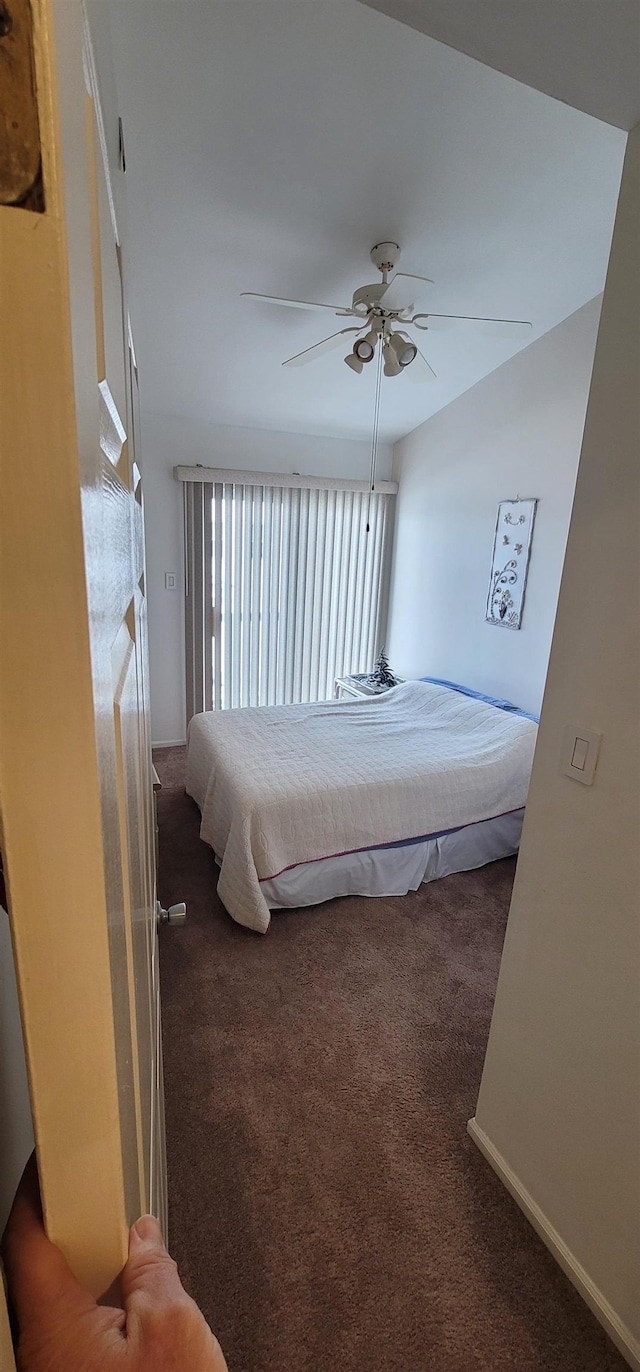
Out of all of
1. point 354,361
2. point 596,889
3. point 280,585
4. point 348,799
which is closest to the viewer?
point 596,889

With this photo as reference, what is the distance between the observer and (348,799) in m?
2.42

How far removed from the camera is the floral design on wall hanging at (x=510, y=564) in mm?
3287

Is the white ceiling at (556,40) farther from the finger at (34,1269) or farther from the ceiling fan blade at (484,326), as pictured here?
the finger at (34,1269)

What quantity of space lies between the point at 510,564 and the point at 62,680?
349 centimetres

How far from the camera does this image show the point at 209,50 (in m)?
1.46

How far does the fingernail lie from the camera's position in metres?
0.40

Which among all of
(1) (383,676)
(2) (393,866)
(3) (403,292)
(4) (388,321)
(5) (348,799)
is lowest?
(2) (393,866)

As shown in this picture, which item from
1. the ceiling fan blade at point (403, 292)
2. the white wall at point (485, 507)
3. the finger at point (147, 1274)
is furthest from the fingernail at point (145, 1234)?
the white wall at point (485, 507)

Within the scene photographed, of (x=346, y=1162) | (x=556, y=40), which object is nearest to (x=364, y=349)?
(x=556, y=40)

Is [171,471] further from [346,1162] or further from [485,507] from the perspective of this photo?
[346,1162]

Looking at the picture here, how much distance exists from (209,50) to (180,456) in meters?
2.57

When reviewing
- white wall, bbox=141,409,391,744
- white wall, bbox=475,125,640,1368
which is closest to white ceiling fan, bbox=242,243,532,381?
white wall, bbox=475,125,640,1368

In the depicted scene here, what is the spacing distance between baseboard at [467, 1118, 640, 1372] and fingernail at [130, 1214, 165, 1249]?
1344mm

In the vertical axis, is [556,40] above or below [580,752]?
above
